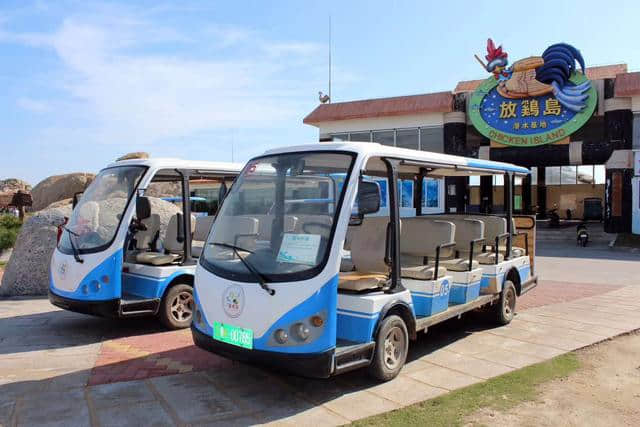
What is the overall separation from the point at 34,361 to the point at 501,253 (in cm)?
580

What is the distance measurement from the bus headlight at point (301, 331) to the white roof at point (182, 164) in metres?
3.41

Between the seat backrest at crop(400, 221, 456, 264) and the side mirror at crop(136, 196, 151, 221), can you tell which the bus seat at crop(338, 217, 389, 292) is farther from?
the side mirror at crop(136, 196, 151, 221)

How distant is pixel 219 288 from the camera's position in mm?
4406

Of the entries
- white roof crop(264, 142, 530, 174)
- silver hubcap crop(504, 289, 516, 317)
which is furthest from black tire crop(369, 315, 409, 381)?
silver hubcap crop(504, 289, 516, 317)

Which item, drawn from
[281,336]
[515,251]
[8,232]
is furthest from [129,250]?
[8,232]

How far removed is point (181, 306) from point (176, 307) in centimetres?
7

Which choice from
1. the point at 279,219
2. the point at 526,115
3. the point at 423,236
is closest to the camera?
the point at 279,219

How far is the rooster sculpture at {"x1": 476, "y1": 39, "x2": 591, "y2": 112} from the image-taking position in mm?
20156

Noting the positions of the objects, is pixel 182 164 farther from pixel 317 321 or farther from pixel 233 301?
pixel 317 321

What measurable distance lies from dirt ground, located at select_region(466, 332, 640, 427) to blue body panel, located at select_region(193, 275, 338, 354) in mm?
1201

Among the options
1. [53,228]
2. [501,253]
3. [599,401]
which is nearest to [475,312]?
[501,253]

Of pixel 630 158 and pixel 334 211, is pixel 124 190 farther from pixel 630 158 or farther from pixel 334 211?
pixel 630 158

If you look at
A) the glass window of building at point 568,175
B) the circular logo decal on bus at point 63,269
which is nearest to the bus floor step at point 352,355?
the circular logo decal on bus at point 63,269

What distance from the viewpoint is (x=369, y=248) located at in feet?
17.6
